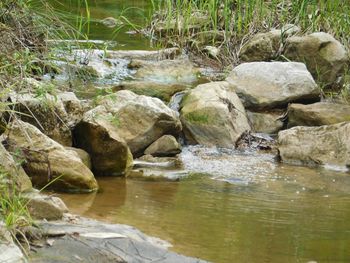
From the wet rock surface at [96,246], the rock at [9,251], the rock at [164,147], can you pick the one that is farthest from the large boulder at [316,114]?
the rock at [9,251]

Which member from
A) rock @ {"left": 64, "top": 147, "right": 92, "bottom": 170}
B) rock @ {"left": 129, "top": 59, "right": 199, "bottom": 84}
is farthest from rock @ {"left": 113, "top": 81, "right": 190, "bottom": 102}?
rock @ {"left": 64, "top": 147, "right": 92, "bottom": 170}

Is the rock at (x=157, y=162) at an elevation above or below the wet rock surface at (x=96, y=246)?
below

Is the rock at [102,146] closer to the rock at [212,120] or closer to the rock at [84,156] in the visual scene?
the rock at [84,156]

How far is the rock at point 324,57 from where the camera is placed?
9172 millimetres

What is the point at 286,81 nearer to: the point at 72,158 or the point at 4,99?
the point at 72,158

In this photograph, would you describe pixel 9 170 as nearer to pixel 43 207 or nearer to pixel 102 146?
pixel 43 207

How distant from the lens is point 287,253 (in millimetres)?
4477

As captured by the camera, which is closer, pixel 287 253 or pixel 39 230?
pixel 39 230

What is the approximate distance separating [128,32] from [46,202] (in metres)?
8.18

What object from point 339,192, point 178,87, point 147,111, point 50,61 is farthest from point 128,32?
point 50,61

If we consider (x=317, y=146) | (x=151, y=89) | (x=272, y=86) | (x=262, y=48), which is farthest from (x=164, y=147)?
(x=262, y=48)

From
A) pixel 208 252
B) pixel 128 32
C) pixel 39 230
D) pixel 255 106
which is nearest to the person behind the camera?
pixel 39 230

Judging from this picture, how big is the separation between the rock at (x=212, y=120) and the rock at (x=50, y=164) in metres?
1.98

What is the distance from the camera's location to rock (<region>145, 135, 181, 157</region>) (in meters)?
6.79
